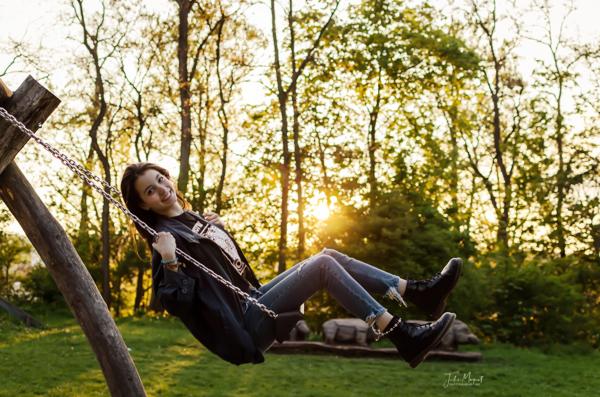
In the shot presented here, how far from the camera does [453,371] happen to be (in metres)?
10.9

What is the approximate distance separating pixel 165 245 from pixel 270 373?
6.39 meters

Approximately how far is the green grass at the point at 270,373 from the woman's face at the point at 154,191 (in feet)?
14.9

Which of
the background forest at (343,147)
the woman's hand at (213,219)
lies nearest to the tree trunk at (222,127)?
the background forest at (343,147)

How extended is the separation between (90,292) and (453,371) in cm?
765

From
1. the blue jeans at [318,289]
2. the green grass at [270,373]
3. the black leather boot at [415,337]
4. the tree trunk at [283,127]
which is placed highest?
the tree trunk at [283,127]

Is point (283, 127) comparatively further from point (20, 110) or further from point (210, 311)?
point (210, 311)

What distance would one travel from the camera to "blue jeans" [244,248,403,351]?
156 inches

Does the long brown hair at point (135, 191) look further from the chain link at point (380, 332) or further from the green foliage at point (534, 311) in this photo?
the green foliage at point (534, 311)

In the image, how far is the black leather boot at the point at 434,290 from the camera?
4.26 metres

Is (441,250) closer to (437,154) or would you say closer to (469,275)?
(469,275)

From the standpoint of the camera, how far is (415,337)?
396 cm

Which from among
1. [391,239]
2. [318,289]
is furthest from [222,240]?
[391,239]

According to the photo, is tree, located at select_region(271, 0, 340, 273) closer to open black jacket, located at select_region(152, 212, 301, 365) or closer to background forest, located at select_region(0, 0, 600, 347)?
background forest, located at select_region(0, 0, 600, 347)

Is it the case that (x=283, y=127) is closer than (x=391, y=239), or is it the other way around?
(x=391, y=239)
